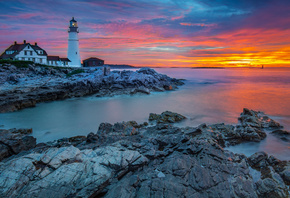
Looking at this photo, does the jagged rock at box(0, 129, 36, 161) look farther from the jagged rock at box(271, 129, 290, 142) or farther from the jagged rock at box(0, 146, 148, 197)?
the jagged rock at box(271, 129, 290, 142)

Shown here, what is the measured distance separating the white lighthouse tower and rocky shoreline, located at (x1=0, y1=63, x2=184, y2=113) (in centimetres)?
905

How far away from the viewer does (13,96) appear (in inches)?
679

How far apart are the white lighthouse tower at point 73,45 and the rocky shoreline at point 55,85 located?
29.7 ft

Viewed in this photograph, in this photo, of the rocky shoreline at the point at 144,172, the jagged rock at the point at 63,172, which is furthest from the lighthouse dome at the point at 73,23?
the jagged rock at the point at 63,172

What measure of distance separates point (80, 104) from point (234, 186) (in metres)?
18.1

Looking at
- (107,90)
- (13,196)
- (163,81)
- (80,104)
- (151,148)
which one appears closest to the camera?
(13,196)

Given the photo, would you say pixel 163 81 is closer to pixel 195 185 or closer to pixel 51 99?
pixel 51 99

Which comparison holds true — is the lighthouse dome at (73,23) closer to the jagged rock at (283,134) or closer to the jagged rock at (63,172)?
the jagged rock at (63,172)

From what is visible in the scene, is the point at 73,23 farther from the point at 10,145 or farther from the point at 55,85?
the point at 10,145

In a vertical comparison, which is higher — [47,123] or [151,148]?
[151,148]

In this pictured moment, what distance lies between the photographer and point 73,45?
1526 inches

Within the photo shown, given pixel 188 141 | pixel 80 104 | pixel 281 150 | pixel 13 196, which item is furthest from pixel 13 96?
pixel 281 150

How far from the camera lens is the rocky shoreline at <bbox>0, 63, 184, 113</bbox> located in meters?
17.8

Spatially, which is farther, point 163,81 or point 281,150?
point 163,81
